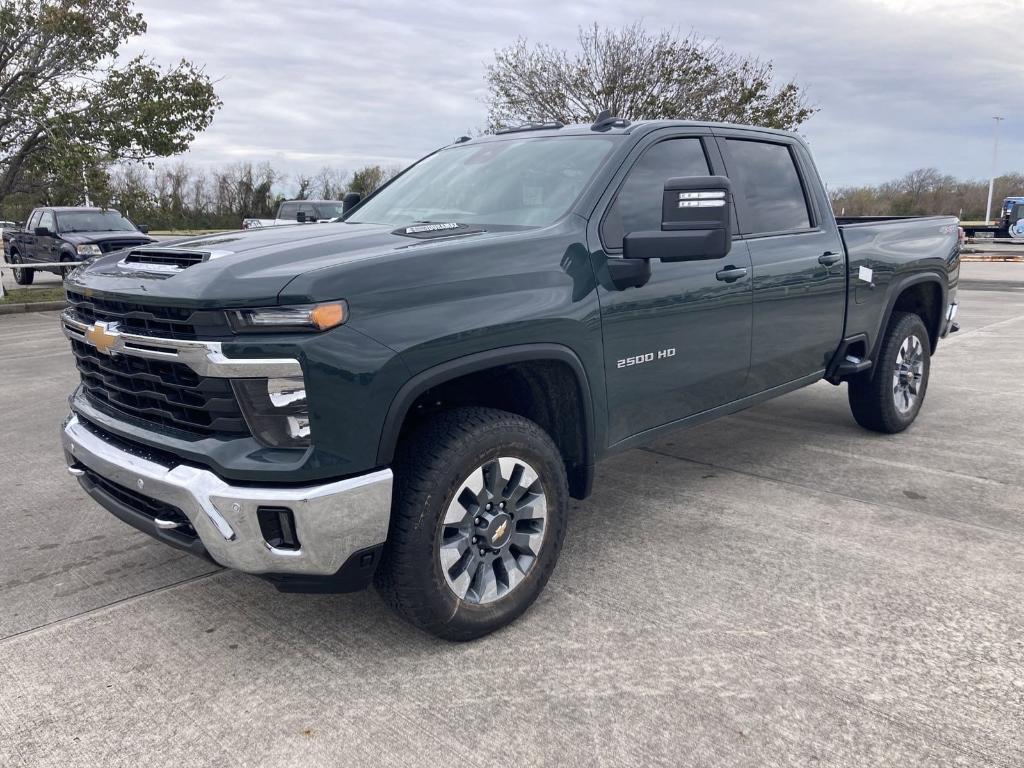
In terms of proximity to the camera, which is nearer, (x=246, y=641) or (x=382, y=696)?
(x=382, y=696)

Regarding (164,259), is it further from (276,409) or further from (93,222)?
(93,222)

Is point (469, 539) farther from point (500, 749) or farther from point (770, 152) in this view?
point (770, 152)

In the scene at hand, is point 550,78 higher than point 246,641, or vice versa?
point 550,78

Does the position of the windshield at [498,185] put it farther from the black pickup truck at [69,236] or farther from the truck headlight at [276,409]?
the black pickup truck at [69,236]

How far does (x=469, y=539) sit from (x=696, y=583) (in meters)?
1.09

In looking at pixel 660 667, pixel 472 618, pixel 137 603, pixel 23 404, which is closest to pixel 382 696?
pixel 472 618

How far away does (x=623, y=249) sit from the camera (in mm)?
3393

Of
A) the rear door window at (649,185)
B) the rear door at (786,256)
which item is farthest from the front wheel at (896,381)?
the rear door window at (649,185)

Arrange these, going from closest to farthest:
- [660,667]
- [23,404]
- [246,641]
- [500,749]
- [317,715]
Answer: [500,749]
[317,715]
[660,667]
[246,641]
[23,404]

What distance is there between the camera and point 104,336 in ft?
9.78

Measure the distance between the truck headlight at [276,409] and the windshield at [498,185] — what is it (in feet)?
4.38

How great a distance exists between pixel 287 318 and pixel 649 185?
1.92 metres

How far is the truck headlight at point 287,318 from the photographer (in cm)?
254

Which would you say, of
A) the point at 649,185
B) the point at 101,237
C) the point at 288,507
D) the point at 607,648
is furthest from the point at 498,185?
the point at 101,237
